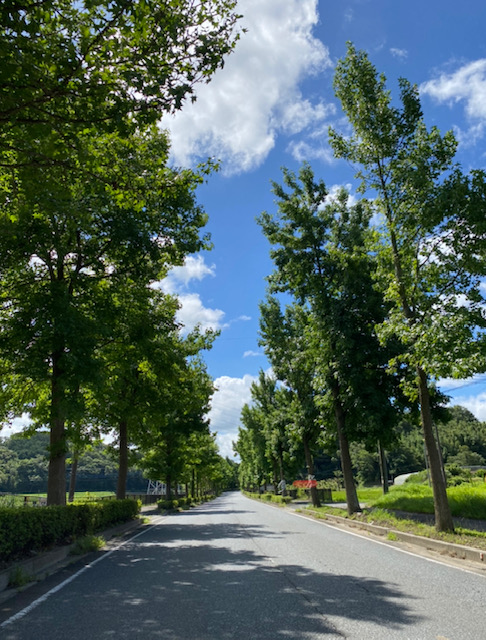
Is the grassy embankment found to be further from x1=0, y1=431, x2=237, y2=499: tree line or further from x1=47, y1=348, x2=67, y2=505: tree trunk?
x1=0, y1=431, x2=237, y2=499: tree line

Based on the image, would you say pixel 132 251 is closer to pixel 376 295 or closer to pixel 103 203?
pixel 103 203

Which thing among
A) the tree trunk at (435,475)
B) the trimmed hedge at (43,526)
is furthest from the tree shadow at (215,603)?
the tree trunk at (435,475)

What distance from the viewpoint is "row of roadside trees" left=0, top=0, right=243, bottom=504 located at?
612 cm

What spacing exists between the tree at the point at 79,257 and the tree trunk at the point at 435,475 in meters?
7.65

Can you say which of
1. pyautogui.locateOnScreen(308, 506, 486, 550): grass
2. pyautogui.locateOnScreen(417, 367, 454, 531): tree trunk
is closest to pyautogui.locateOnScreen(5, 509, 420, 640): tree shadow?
pyautogui.locateOnScreen(308, 506, 486, 550): grass

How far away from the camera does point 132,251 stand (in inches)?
492

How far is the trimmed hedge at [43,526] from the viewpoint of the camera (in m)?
7.76

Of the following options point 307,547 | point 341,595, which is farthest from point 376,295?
point 341,595

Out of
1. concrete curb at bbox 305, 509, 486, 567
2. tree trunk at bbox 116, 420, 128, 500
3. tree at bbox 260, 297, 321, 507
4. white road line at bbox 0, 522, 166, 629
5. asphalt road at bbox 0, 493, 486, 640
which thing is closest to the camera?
asphalt road at bbox 0, 493, 486, 640

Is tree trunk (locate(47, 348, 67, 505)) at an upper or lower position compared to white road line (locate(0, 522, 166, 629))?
upper

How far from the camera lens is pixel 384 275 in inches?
528

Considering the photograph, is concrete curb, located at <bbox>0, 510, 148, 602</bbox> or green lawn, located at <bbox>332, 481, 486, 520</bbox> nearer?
concrete curb, located at <bbox>0, 510, 148, 602</bbox>

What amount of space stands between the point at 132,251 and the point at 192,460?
34.4m

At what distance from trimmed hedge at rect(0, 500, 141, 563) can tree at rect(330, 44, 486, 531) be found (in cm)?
875
